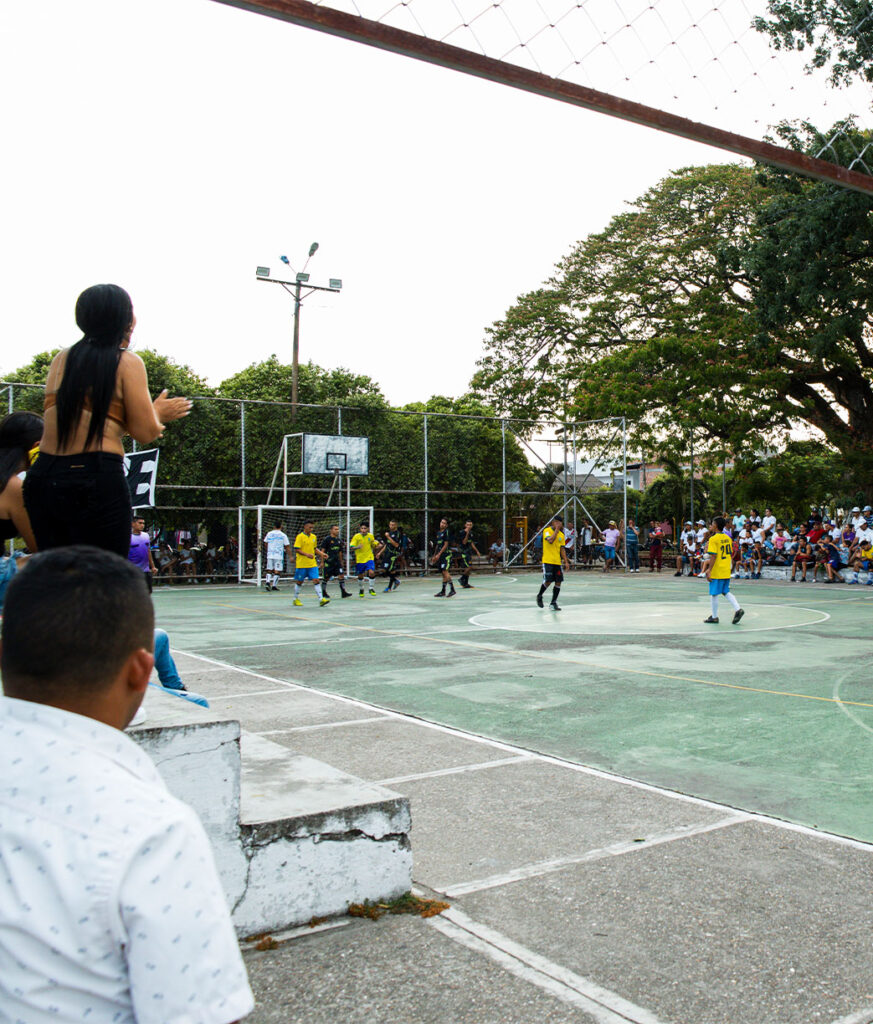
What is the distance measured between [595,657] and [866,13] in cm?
1122

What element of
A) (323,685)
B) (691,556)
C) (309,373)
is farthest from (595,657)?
(309,373)

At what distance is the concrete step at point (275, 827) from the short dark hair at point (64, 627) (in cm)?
188

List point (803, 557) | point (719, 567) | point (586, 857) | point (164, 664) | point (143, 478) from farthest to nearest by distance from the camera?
point (803, 557)
point (143, 478)
point (719, 567)
point (164, 664)
point (586, 857)

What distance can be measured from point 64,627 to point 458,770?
4.72 metres

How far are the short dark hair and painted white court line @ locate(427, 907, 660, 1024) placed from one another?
7.00 feet

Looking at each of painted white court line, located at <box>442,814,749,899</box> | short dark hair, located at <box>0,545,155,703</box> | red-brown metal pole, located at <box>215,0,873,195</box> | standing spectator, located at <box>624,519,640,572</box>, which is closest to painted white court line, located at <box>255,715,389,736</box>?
painted white court line, located at <box>442,814,749,899</box>

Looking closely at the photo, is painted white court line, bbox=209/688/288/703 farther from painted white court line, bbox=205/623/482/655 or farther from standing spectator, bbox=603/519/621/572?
standing spectator, bbox=603/519/621/572

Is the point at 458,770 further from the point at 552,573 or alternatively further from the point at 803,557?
the point at 803,557

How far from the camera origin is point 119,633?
1.41m

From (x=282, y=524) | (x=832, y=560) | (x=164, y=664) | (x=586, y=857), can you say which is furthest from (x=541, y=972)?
(x=832, y=560)

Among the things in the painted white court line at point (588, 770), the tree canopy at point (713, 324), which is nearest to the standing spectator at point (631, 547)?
the tree canopy at point (713, 324)

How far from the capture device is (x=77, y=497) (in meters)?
3.23

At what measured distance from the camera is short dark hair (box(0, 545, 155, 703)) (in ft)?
4.48

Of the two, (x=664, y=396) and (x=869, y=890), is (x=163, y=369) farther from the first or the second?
(x=869, y=890)
